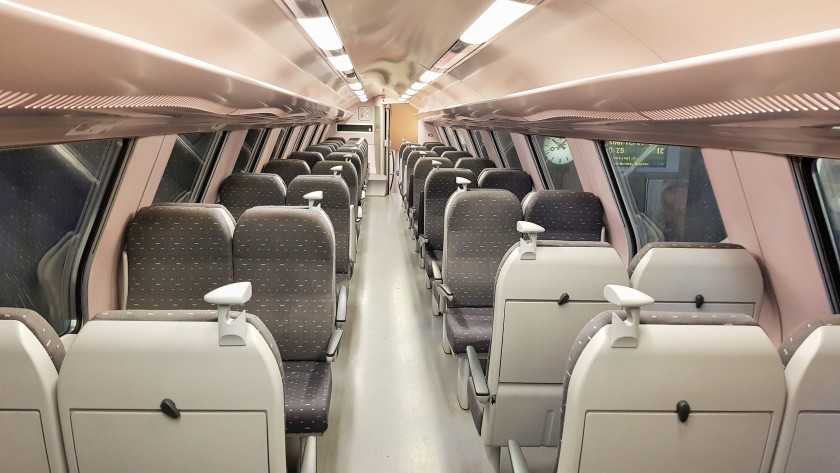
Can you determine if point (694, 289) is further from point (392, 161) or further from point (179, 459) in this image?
point (392, 161)

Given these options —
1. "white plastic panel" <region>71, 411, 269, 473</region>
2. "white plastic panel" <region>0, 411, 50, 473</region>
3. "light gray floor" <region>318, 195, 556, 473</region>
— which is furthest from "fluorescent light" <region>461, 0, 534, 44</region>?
"white plastic panel" <region>0, 411, 50, 473</region>

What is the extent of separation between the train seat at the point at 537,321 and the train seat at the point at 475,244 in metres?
1.31

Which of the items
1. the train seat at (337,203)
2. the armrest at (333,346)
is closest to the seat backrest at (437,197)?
the train seat at (337,203)

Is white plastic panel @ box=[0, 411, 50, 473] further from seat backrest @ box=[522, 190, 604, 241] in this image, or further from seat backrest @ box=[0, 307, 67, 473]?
seat backrest @ box=[522, 190, 604, 241]

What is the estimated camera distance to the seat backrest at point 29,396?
63.2 inches

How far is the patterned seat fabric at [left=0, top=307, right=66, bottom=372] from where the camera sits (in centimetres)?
166

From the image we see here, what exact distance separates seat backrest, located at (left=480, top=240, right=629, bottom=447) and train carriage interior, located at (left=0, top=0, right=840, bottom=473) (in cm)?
1

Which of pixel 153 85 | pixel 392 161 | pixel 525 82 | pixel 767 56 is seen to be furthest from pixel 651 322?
pixel 392 161

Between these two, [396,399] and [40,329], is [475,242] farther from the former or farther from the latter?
[40,329]

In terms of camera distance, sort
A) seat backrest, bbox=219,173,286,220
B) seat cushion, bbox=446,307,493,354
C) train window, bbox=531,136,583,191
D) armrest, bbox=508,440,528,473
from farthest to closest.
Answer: train window, bbox=531,136,583,191 < seat backrest, bbox=219,173,286,220 < seat cushion, bbox=446,307,493,354 < armrest, bbox=508,440,528,473

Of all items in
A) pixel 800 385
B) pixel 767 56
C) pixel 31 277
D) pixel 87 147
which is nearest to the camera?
pixel 767 56

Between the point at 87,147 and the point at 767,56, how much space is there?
372 centimetres

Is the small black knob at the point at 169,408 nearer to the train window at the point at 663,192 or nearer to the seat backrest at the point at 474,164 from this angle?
the train window at the point at 663,192

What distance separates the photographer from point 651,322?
1790 mm
